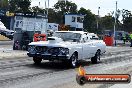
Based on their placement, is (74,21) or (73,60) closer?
(73,60)

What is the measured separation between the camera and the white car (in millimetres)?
16750

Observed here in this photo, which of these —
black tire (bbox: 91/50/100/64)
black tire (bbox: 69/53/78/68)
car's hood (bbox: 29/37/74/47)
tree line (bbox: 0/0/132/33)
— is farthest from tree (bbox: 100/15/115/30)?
car's hood (bbox: 29/37/74/47)

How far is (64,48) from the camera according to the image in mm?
16688

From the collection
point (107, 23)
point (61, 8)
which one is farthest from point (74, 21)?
point (107, 23)

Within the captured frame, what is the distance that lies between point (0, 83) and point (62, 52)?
5488 millimetres

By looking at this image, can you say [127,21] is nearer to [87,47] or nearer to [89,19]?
[89,19]

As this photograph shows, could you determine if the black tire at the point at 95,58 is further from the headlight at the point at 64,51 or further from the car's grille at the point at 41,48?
the car's grille at the point at 41,48

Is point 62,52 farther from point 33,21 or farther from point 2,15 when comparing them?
point 2,15

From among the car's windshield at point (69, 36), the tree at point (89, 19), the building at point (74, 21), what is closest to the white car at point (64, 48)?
the car's windshield at point (69, 36)

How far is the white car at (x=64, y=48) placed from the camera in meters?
16.8

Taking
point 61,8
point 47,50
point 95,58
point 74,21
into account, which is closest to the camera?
point 47,50

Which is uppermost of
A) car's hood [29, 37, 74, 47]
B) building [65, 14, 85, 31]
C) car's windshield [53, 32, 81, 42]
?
building [65, 14, 85, 31]

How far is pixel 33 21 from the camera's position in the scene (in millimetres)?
29594

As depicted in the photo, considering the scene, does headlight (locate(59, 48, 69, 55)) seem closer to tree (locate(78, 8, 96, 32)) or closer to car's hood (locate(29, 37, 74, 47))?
car's hood (locate(29, 37, 74, 47))
